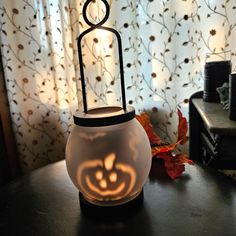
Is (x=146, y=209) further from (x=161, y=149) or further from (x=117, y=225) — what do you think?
(x=161, y=149)

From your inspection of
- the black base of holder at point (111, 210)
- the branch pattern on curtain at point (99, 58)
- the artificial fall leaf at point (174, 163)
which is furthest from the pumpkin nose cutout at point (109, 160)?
the branch pattern on curtain at point (99, 58)

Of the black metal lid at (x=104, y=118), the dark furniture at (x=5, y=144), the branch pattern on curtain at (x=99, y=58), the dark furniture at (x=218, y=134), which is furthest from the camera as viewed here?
the dark furniture at (x=5, y=144)

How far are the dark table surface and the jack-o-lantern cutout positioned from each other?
7 cm

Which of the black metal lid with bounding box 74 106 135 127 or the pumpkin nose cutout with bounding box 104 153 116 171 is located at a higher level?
the black metal lid with bounding box 74 106 135 127

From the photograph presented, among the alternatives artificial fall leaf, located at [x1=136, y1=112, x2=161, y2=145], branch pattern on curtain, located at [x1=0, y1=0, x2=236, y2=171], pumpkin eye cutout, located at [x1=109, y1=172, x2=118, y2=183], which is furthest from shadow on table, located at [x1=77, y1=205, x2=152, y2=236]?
branch pattern on curtain, located at [x1=0, y1=0, x2=236, y2=171]

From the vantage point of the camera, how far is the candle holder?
0.56 metres

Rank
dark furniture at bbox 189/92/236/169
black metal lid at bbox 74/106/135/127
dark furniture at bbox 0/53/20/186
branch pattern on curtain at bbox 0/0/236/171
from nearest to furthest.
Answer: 1. black metal lid at bbox 74/106/135/127
2. dark furniture at bbox 189/92/236/169
3. branch pattern on curtain at bbox 0/0/236/171
4. dark furniture at bbox 0/53/20/186

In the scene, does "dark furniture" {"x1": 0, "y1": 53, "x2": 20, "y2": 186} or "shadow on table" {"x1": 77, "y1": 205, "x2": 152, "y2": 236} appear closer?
"shadow on table" {"x1": 77, "y1": 205, "x2": 152, "y2": 236}

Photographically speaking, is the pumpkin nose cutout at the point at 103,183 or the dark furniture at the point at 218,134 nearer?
the pumpkin nose cutout at the point at 103,183

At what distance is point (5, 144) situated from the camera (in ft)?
4.93

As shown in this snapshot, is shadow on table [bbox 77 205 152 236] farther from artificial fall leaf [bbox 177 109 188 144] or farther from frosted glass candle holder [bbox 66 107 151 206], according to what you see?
artificial fall leaf [bbox 177 109 188 144]

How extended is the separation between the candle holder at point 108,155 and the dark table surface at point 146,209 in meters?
0.06

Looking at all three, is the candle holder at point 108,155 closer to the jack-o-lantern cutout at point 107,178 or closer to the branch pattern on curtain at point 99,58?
the jack-o-lantern cutout at point 107,178

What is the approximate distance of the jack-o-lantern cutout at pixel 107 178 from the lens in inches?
22.3
